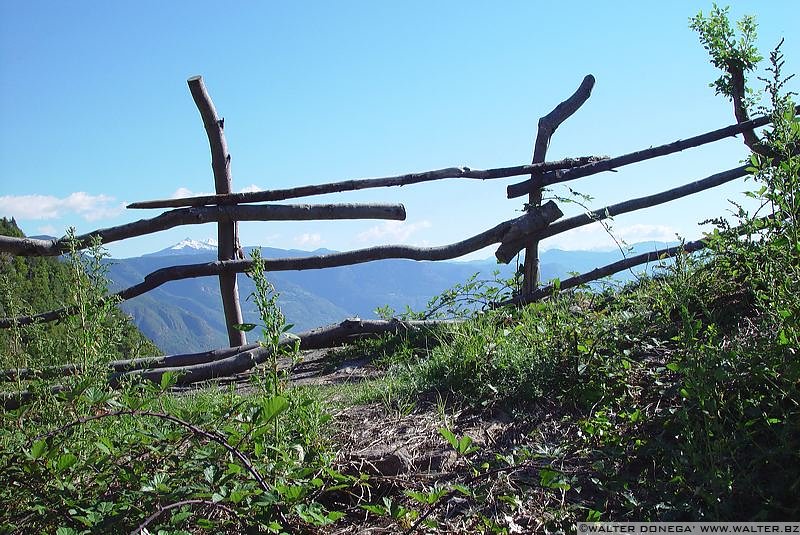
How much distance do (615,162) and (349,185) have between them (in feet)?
7.83

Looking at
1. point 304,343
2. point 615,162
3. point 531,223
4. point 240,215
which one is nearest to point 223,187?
point 240,215

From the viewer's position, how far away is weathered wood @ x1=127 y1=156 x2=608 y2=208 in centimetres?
536

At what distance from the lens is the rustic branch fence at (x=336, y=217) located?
16.9 feet

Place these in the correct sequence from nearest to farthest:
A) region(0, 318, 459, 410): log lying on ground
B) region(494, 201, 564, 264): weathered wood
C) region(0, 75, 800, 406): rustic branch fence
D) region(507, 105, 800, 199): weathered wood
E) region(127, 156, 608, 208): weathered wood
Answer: region(0, 318, 459, 410): log lying on ground
region(0, 75, 800, 406): rustic branch fence
region(127, 156, 608, 208): weathered wood
region(494, 201, 564, 264): weathered wood
region(507, 105, 800, 199): weathered wood

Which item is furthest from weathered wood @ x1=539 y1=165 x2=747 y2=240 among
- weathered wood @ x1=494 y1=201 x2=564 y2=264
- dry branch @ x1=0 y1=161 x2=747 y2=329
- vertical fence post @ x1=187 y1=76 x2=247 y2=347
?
vertical fence post @ x1=187 y1=76 x2=247 y2=347

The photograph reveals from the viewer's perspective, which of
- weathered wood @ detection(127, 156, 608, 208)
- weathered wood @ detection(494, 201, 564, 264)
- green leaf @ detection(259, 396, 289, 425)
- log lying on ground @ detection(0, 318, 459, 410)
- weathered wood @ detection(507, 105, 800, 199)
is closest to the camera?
green leaf @ detection(259, 396, 289, 425)

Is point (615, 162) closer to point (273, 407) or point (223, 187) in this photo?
point (223, 187)

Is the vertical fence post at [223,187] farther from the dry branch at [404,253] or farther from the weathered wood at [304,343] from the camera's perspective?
the weathered wood at [304,343]

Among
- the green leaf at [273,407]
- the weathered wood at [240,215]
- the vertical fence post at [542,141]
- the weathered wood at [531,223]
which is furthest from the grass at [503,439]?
the vertical fence post at [542,141]

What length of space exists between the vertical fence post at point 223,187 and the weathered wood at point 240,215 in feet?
0.48

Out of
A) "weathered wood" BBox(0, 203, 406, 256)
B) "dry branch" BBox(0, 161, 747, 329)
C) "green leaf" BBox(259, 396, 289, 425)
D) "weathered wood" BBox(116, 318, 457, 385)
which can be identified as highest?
"weathered wood" BBox(0, 203, 406, 256)

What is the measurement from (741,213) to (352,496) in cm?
170

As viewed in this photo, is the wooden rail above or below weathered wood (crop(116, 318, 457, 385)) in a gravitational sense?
above

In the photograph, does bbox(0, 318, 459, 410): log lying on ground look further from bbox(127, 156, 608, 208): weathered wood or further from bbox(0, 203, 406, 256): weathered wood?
bbox(127, 156, 608, 208): weathered wood
